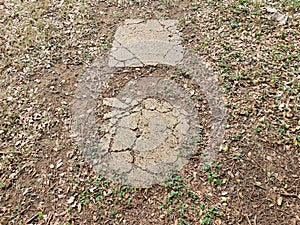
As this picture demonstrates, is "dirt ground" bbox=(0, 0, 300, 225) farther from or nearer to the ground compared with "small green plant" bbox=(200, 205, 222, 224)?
farther from the ground

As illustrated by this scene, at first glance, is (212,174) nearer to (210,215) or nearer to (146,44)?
(210,215)

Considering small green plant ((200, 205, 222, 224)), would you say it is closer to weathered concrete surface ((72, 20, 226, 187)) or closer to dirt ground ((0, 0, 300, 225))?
dirt ground ((0, 0, 300, 225))

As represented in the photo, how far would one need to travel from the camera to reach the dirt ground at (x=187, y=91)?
2.28m

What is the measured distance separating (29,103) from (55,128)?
0.46m

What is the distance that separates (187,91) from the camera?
3.00 meters

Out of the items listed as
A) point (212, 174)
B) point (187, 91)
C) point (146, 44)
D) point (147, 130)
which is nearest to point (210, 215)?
point (212, 174)

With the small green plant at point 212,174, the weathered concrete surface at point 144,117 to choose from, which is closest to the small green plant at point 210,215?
the small green plant at point 212,174

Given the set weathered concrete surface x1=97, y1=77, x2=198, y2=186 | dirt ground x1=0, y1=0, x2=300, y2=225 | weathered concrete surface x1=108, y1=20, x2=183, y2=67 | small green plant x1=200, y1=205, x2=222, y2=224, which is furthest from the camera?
weathered concrete surface x1=108, y1=20, x2=183, y2=67

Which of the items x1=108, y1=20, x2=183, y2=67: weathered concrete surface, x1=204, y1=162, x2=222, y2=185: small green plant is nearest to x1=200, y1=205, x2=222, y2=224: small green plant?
x1=204, y1=162, x2=222, y2=185: small green plant

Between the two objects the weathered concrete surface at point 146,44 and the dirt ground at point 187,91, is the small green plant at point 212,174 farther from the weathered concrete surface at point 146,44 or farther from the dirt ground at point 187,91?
the weathered concrete surface at point 146,44

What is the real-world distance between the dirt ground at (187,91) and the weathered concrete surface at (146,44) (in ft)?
0.41

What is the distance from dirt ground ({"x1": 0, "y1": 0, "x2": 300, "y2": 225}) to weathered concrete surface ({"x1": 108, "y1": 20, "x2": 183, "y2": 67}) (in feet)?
0.41

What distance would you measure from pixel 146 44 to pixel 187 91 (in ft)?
2.88

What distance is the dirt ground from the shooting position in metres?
2.28
